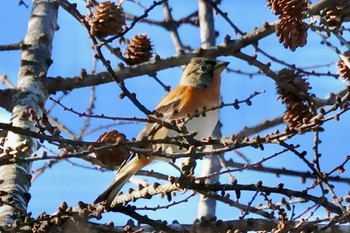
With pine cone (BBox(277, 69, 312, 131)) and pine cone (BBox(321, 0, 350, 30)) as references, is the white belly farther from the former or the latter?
pine cone (BBox(321, 0, 350, 30))

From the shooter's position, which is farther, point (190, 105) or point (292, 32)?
point (190, 105)

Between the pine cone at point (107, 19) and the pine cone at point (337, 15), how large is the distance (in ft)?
3.25

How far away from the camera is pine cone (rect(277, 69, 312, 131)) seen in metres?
3.87

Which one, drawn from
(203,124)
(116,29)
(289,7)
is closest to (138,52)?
(116,29)

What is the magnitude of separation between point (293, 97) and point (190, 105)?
527 mm

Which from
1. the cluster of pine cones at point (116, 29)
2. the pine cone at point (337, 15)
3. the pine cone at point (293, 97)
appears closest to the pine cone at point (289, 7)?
the pine cone at point (337, 15)

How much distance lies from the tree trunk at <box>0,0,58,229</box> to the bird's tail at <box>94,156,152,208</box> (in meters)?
0.32

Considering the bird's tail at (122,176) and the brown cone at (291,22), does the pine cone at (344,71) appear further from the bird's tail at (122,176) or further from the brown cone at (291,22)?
the bird's tail at (122,176)

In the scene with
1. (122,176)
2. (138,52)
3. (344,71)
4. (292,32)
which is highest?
(138,52)

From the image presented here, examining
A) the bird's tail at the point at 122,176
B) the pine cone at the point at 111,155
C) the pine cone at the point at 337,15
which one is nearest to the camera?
the bird's tail at the point at 122,176

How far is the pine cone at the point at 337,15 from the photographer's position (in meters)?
3.82

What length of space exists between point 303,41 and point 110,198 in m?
1.22

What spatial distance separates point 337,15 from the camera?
3.86 metres

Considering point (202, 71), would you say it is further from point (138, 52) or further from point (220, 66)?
point (138, 52)
